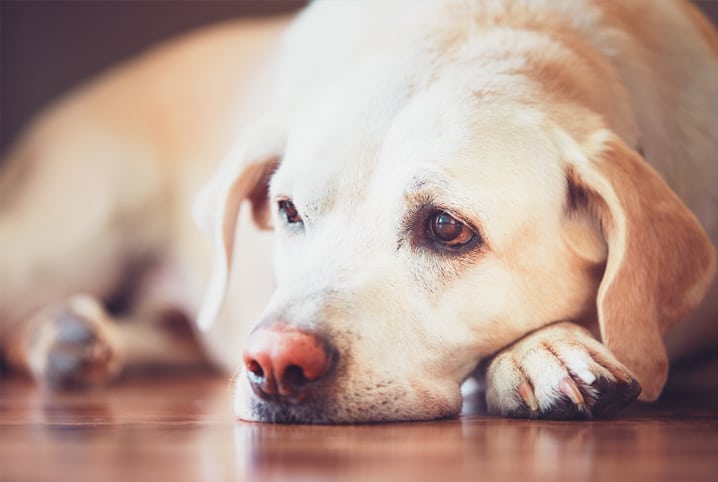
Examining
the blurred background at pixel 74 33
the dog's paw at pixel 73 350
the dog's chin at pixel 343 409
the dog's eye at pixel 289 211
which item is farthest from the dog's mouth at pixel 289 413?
the blurred background at pixel 74 33

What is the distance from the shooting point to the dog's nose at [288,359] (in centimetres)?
178

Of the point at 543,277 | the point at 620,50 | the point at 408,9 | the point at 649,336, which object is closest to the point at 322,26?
the point at 408,9

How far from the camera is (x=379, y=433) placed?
169 cm

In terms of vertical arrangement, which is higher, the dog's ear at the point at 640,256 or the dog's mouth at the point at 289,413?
the dog's ear at the point at 640,256

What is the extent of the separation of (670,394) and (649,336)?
0.45 m

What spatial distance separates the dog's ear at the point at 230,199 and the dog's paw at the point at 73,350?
0.53m

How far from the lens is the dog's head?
1894mm

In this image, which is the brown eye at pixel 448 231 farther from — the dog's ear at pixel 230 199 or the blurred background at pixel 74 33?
the blurred background at pixel 74 33

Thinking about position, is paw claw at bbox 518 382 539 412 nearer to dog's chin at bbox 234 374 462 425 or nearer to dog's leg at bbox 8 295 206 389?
dog's chin at bbox 234 374 462 425

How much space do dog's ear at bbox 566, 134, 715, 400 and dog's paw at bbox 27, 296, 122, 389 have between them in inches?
64.1

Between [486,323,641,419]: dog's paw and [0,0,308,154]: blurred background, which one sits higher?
[0,0,308,154]: blurred background

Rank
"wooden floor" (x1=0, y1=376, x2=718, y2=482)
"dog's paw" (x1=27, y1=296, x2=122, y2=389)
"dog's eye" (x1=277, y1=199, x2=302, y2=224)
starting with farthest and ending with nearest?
1. "dog's paw" (x1=27, y1=296, x2=122, y2=389)
2. "dog's eye" (x1=277, y1=199, x2=302, y2=224)
3. "wooden floor" (x1=0, y1=376, x2=718, y2=482)

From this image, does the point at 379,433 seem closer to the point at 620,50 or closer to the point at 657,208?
the point at 657,208

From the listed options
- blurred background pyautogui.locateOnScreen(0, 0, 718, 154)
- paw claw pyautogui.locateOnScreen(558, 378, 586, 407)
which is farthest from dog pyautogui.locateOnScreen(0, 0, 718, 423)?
blurred background pyautogui.locateOnScreen(0, 0, 718, 154)
